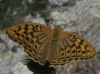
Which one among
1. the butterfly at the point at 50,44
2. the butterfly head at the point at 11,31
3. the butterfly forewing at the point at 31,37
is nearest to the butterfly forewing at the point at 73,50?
the butterfly at the point at 50,44

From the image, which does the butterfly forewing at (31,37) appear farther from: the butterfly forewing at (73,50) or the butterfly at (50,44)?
the butterfly forewing at (73,50)

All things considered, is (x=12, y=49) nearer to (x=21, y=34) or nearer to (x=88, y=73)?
(x=88, y=73)

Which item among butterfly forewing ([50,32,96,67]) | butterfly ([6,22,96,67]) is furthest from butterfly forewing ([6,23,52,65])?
butterfly forewing ([50,32,96,67])

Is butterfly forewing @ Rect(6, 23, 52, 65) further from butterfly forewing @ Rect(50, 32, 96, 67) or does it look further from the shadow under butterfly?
butterfly forewing @ Rect(50, 32, 96, 67)

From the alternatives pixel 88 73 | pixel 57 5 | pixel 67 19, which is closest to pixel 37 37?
pixel 88 73

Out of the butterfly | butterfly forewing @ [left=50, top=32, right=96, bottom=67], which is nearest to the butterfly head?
the butterfly

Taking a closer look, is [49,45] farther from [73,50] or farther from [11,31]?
[11,31]

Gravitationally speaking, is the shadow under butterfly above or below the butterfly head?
below
